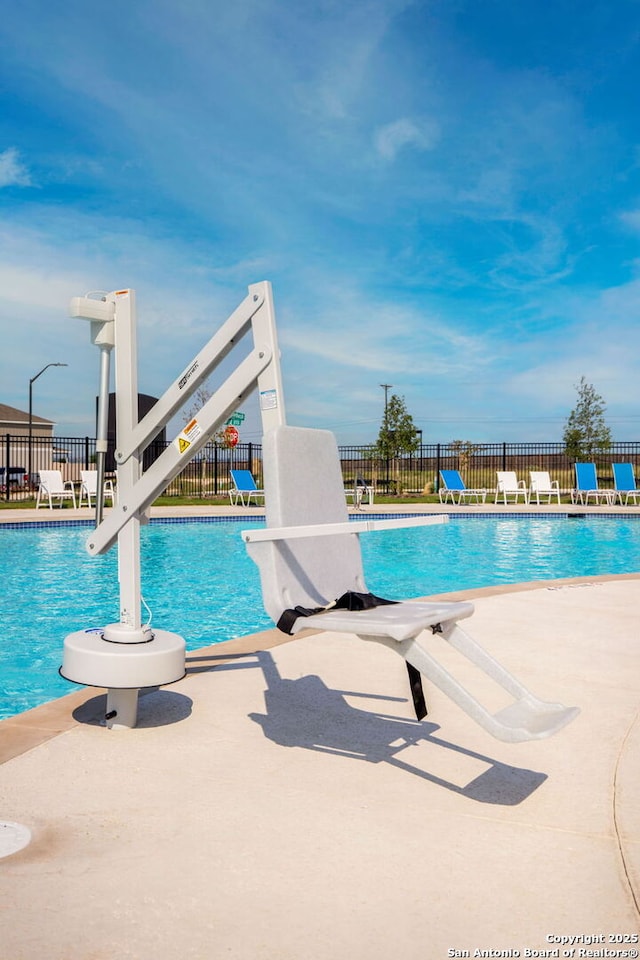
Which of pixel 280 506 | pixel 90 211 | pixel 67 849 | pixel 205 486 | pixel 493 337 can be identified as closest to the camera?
pixel 67 849

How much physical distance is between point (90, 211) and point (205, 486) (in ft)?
36.7

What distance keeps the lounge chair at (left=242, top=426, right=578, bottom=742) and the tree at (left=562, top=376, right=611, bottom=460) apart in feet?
81.2

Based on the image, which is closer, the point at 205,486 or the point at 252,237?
the point at 252,237

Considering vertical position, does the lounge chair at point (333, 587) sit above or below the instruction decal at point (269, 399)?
below

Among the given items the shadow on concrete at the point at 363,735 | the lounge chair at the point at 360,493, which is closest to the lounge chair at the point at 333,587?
the shadow on concrete at the point at 363,735

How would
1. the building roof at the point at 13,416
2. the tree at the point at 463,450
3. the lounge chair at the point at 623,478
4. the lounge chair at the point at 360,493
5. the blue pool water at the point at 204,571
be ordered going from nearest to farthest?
1. the blue pool water at the point at 204,571
2. the lounge chair at the point at 360,493
3. the lounge chair at the point at 623,478
4. the tree at the point at 463,450
5. the building roof at the point at 13,416

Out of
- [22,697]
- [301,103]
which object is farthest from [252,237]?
[22,697]

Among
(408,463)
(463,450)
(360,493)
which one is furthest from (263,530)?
(463,450)

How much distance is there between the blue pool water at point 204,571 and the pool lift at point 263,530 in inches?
73.3

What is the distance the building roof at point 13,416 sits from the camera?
50344 mm

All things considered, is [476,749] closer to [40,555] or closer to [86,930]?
[86,930]

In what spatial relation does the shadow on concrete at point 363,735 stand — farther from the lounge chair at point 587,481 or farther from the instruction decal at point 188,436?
the lounge chair at point 587,481

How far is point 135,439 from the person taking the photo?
282cm

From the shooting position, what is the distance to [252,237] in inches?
716
